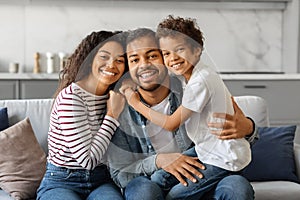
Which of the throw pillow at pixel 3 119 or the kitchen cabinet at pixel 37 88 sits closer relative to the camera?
the throw pillow at pixel 3 119

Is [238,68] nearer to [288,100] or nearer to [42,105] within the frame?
[288,100]

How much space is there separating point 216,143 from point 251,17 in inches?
130

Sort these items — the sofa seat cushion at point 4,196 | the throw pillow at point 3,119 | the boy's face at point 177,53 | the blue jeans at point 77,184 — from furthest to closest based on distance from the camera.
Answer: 1. the throw pillow at point 3,119
2. the sofa seat cushion at point 4,196
3. the blue jeans at point 77,184
4. the boy's face at point 177,53

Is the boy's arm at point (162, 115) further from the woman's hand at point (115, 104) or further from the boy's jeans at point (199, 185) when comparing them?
the boy's jeans at point (199, 185)

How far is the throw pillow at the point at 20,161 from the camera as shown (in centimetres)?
248

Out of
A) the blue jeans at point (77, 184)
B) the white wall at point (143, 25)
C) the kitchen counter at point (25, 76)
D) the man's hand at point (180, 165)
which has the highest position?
the white wall at point (143, 25)

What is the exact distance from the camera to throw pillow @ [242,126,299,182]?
2.76 meters

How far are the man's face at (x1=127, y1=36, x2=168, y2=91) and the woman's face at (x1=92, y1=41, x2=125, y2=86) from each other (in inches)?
2.3

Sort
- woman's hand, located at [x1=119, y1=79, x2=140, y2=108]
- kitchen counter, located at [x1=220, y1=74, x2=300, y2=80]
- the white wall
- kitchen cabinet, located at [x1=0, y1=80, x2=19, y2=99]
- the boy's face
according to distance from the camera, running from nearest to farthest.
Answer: the boy's face
woman's hand, located at [x1=119, y1=79, x2=140, y2=108]
kitchen cabinet, located at [x1=0, y1=80, x2=19, y2=99]
kitchen counter, located at [x1=220, y1=74, x2=300, y2=80]
the white wall

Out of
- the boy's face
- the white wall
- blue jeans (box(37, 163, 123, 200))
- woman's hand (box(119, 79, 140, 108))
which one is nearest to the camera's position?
the boy's face

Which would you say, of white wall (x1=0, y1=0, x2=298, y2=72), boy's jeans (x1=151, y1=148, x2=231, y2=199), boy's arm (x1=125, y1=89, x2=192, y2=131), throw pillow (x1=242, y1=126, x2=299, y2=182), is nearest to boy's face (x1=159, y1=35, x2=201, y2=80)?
boy's arm (x1=125, y1=89, x2=192, y2=131)

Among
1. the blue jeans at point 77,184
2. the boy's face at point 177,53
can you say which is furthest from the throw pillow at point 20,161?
the boy's face at point 177,53

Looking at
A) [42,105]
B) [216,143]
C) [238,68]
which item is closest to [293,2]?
[238,68]

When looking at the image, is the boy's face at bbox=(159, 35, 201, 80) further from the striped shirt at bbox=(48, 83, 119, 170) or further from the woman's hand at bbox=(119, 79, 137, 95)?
the striped shirt at bbox=(48, 83, 119, 170)
